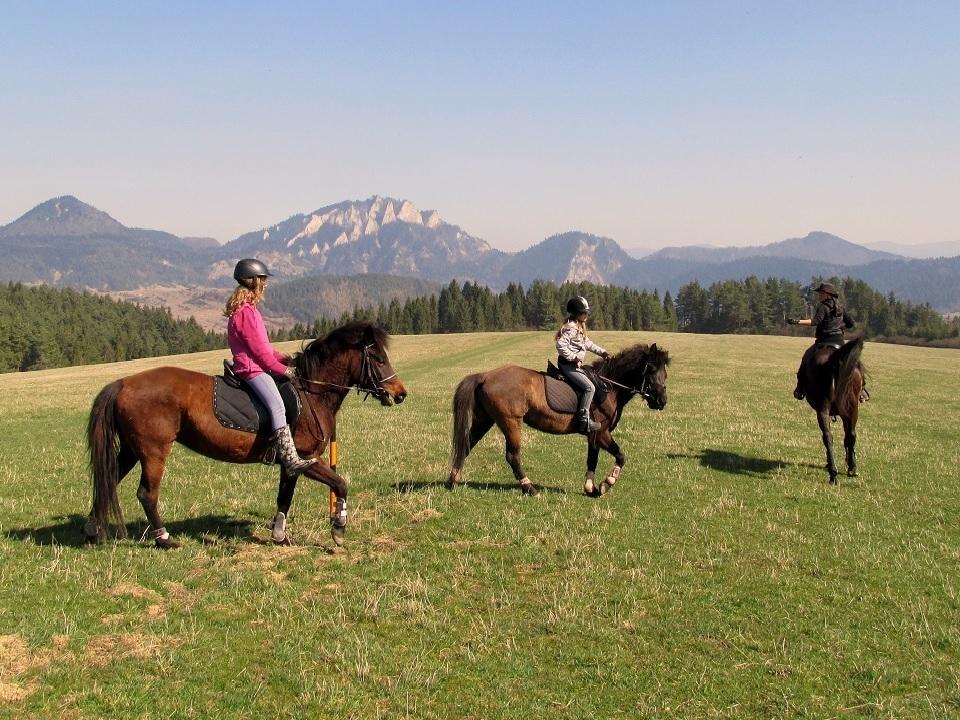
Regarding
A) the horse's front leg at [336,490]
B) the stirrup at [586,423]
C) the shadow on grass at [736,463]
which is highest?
the stirrup at [586,423]

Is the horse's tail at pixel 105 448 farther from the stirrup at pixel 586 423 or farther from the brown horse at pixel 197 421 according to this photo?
the stirrup at pixel 586 423

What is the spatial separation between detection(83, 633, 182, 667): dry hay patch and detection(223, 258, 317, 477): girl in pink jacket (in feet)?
10.9

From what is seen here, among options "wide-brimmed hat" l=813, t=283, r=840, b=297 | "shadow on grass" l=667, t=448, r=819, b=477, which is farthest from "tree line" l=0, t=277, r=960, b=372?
"wide-brimmed hat" l=813, t=283, r=840, b=297

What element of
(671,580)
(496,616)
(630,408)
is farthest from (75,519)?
(630,408)

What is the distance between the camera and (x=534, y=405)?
13.5 m

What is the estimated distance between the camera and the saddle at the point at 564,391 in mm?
13625

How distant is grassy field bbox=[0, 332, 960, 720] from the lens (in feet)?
19.8

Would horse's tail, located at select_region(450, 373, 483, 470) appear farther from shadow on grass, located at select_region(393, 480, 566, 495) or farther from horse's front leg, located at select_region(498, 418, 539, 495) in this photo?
horse's front leg, located at select_region(498, 418, 539, 495)

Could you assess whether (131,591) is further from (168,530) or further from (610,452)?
(610,452)

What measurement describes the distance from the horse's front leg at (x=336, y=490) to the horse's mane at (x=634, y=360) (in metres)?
6.52

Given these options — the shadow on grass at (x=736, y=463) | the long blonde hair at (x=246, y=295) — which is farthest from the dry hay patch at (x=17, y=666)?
the shadow on grass at (x=736, y=463)

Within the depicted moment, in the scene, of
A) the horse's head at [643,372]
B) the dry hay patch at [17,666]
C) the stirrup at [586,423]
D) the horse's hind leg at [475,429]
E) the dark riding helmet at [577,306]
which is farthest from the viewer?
the horse's head at [643,372]

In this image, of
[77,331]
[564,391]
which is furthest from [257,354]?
[77,331]

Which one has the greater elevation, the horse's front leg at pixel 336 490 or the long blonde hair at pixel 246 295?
the long blonde hair at pixel 246 295
